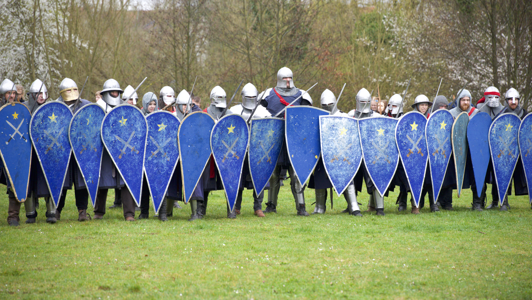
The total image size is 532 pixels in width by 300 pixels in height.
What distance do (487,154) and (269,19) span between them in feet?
27.2

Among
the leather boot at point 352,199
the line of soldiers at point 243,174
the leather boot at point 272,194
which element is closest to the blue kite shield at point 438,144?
the line of soldiers at point 243,174

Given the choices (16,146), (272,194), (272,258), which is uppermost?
(16,146)

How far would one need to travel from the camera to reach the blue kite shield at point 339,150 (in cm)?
682

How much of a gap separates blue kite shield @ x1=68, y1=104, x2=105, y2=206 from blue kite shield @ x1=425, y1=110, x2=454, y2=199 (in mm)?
3936

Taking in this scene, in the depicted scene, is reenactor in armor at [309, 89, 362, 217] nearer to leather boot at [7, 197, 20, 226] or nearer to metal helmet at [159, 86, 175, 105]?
metal helmet at [159, 86, 175, 105]

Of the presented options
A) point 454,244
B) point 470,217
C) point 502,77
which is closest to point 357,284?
point 454,244

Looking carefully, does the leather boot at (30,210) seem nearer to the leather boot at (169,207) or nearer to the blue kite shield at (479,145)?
the leather boot at (169,207)

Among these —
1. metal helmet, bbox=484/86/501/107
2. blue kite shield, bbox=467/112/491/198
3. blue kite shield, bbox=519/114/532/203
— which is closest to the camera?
blue kite shield, bbox=467/112/491/198

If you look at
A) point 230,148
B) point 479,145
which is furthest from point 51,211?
point 479,145

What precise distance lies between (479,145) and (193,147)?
3703mm

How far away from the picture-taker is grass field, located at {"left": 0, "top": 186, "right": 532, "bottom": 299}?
3.80m

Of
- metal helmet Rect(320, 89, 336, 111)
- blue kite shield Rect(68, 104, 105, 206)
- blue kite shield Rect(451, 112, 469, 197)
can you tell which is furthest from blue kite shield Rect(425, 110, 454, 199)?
blue kite shield Rect(68, 104, 105, 206)

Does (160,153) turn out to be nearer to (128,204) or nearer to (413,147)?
(128,204)

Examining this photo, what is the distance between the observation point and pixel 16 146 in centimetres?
600
